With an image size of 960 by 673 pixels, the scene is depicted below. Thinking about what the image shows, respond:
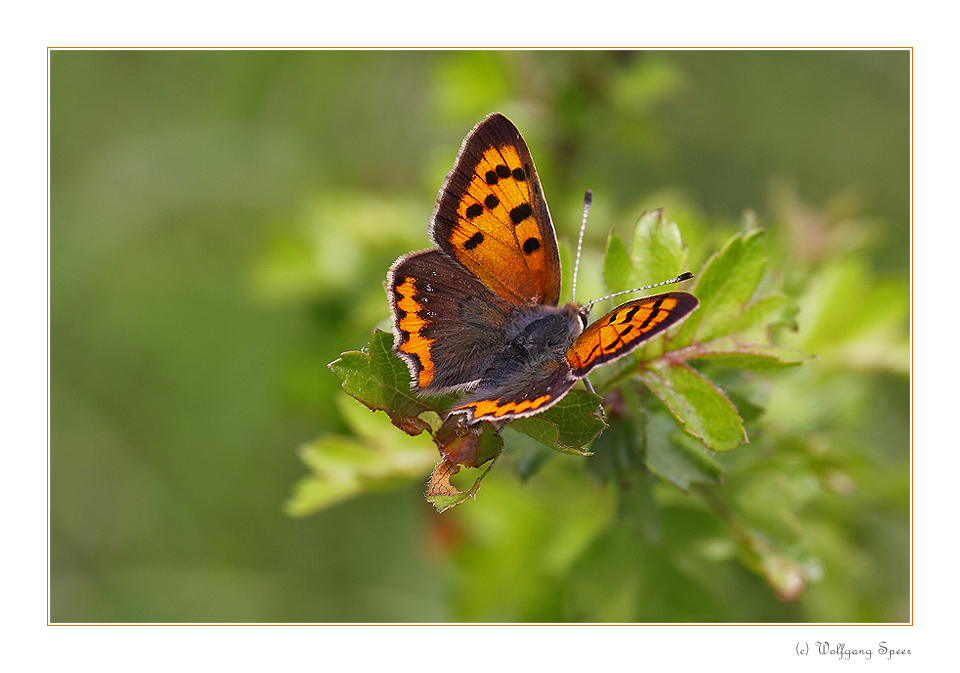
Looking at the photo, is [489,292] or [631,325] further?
[489,292]

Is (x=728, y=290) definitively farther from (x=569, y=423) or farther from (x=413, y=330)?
(x=413, y=330)

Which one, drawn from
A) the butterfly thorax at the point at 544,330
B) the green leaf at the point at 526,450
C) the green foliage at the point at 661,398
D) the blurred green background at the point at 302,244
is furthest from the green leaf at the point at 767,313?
the blurred green background at the point at 302,244

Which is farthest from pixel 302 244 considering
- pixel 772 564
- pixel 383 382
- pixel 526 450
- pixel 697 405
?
pixel 772 564

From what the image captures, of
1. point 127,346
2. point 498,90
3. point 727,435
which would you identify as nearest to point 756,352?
point 727,435

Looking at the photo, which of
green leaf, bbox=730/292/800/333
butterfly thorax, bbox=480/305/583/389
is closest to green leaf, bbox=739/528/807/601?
green leaf, bbox=730/292/800/333

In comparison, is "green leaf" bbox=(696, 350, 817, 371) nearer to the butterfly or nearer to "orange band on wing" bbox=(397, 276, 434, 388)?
the butterfly

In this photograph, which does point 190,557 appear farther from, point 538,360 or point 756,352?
point 756,352
